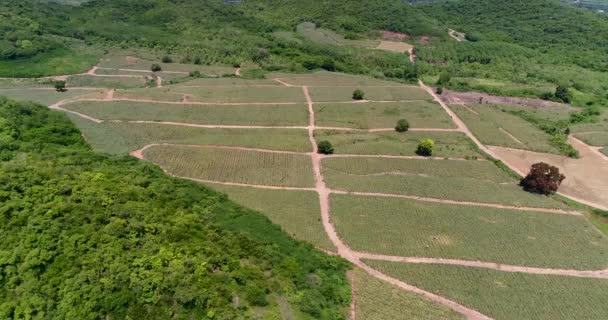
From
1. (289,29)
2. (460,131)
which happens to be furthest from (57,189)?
(289,29)

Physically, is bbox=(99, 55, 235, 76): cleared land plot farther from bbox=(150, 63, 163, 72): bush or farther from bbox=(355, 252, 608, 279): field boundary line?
bbox=(355, 252, 608, 279): field boundary line

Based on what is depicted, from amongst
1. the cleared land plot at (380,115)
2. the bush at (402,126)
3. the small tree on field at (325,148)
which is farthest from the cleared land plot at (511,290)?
the cleared land plot at (380,115)

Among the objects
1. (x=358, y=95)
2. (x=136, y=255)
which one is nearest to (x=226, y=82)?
(x=358, y=95)

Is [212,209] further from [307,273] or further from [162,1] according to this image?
[162,1]

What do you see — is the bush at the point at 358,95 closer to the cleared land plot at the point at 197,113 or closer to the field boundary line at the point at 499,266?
the cleared land plot at the point at 197,113

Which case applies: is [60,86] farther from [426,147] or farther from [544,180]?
[544,180]
